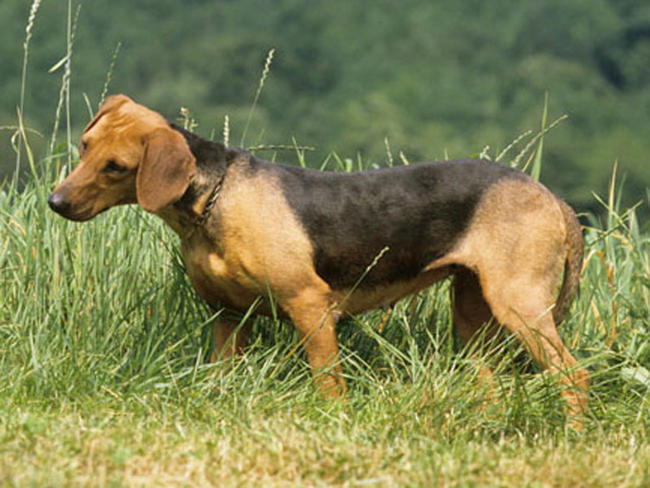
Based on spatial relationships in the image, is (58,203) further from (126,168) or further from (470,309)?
(470,309)

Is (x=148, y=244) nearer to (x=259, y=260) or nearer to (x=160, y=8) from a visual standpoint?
(x=259, y=260)

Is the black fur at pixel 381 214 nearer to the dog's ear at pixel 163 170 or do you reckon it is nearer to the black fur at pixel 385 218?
the black fur at pixel 385 218

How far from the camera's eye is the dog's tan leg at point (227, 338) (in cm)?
521

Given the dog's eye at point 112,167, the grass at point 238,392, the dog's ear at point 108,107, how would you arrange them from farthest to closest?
the dog's ear at point 108,107, the dog's eye at point 112,167, the grass at point 238,392

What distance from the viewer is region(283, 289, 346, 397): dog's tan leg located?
4883 mm

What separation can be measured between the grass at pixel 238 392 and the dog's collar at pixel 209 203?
56 cm

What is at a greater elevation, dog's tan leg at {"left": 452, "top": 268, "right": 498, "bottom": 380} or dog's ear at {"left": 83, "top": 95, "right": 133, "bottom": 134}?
dog's ear at {"left": 83, "top": 95, "right": 133, "bottom": 134}

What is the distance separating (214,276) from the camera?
489 cm

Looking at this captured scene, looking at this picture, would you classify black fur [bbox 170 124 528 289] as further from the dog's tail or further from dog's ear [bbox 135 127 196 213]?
the dog's tail

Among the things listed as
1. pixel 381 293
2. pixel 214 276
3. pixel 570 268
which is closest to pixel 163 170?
pixel 214 276

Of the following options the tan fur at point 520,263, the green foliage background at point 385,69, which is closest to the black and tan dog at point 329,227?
the tan fur at point 520,263

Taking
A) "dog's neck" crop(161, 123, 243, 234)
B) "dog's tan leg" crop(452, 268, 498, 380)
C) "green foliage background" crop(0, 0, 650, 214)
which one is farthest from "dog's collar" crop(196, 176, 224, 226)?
"green foliage background" crop(0, 0, 650, 214)

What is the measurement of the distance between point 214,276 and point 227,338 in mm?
469

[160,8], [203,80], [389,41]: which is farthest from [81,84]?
[389,41]
